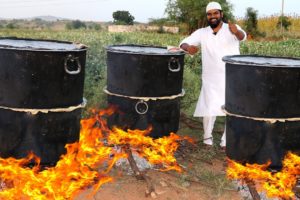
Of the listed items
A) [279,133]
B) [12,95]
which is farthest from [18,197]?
[279,133]

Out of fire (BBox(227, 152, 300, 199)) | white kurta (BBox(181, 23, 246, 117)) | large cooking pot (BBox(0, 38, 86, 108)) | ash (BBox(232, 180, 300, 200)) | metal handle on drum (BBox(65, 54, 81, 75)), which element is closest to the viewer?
large cooking pot (BBox(0, 38, 86, 108))

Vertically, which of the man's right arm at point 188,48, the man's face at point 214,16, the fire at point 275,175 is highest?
the man's face at point 214,16

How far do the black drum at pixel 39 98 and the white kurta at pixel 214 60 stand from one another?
2456 millimetres

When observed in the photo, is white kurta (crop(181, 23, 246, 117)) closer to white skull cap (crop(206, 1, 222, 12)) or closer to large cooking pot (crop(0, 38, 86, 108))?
white skull cap (crop(206, 1, 222, 12))

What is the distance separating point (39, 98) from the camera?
13.4 ft

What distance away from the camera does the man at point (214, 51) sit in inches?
245

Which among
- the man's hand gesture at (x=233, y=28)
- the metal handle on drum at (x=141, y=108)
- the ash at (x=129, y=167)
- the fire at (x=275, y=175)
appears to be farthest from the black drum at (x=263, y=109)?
the man's hand gesture at (x=233, y=28)

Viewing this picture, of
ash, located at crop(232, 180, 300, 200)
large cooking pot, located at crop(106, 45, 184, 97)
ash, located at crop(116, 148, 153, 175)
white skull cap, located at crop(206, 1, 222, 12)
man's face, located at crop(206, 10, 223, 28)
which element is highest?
white skull cap, located at crop(206, 1, 222, 12)

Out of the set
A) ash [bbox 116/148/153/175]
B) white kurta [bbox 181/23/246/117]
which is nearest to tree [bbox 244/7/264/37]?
white kurta [bbox 181/23/246/117]

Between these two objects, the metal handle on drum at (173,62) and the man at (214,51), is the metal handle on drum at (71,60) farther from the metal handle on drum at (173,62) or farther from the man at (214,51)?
the man at (214,51)

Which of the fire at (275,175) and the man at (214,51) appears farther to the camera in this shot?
the man at (214,51)

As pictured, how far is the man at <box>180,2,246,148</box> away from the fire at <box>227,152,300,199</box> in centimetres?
152

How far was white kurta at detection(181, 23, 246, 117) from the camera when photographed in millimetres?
6262

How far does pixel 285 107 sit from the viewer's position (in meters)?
4.48
